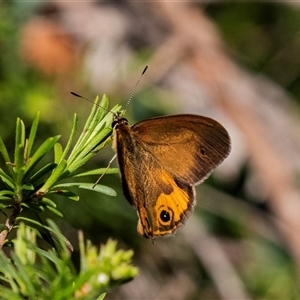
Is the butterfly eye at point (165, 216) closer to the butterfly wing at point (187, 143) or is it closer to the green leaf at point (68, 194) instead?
the butterfly wing at point (187, 143)

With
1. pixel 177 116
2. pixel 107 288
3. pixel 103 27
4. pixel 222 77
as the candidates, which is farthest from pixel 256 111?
pixel 107 288

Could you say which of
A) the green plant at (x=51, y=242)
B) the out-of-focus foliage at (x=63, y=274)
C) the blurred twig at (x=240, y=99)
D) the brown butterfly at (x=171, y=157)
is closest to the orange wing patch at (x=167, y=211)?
the brown butterfly at (x=171, y=157)

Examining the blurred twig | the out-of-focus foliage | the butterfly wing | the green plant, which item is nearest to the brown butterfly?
the butterfly wing

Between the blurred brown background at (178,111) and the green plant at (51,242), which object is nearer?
the green plant at (51,242)

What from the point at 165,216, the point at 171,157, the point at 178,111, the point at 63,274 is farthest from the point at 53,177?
the point at 178,111

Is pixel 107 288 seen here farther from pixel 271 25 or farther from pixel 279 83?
pixel 271 25

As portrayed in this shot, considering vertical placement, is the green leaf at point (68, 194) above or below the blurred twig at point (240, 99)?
above
